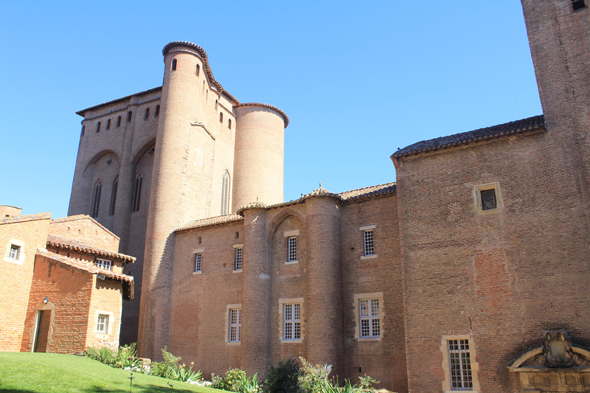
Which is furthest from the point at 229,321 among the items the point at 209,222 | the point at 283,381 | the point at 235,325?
the point at 283,381

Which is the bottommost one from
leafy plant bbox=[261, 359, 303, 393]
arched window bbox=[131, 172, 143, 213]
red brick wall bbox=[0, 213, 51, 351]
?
leafy plant bbox=[261, 359, 303, 393]

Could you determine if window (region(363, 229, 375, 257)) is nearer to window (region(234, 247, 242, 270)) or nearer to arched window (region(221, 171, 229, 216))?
window (region(234, 247, 242, 270))

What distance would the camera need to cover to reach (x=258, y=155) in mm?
40906

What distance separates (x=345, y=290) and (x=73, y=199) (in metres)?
27.4

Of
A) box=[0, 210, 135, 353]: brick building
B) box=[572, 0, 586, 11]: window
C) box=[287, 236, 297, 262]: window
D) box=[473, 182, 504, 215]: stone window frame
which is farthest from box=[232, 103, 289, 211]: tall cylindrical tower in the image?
box=[572, 0, 586, 11]: window

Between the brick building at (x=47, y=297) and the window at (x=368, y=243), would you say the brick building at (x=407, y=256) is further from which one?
the brick building at (x=47, y=297)

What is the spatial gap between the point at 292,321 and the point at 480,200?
37.7 feet

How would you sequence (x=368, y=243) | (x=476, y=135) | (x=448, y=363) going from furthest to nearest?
1. (x=368, y=243)
2. (x=476, y=135)
3. (x=448, y=363)

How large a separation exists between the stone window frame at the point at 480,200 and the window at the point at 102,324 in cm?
1749

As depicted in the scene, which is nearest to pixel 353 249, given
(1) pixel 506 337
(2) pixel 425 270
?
(2) pixel 425 270

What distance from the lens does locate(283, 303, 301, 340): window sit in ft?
80.5

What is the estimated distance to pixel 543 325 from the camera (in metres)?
16.9

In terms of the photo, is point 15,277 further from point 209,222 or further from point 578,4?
point 578,4

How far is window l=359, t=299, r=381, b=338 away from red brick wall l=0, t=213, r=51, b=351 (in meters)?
15.8
